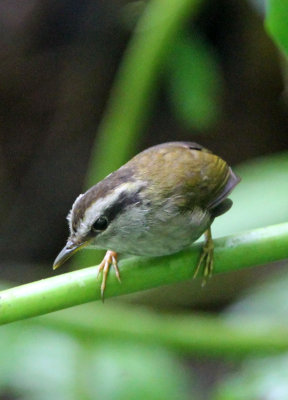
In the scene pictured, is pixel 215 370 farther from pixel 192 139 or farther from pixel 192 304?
pixel 192 139

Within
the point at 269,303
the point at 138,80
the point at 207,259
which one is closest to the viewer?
the point at 207,259

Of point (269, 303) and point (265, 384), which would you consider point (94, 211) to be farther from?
point (269, 303)

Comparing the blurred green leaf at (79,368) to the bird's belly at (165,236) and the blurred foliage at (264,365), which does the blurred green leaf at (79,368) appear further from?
the bird's belly at (165,236)

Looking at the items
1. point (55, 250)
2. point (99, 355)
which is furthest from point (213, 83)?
point (99, 355)

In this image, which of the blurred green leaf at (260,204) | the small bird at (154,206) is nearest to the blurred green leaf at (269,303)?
the blurred green leaf at (260,204)

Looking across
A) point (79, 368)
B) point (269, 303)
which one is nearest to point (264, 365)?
point (269, 303)
